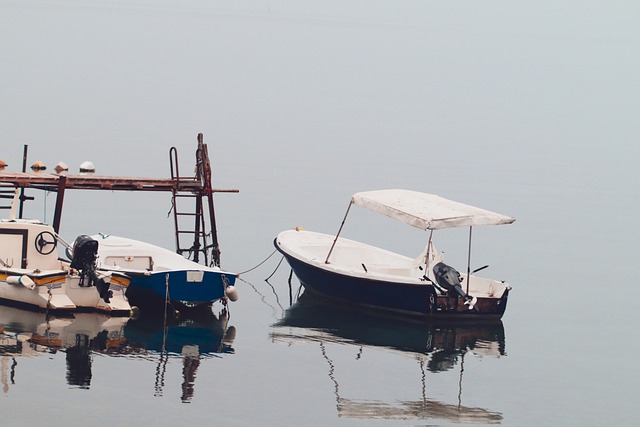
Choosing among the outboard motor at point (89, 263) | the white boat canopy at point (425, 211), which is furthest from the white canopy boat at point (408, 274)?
the outboard motor at point (89, 263)

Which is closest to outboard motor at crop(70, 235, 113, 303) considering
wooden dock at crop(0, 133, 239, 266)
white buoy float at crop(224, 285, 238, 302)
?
white buoy float at crop(224, 285, 238, 302)

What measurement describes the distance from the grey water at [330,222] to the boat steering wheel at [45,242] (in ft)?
6.33

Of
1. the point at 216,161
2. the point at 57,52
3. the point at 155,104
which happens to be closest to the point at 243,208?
the point at 216,161

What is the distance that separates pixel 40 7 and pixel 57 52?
7549 cm

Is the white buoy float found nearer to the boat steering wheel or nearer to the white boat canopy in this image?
the boat steering wheel

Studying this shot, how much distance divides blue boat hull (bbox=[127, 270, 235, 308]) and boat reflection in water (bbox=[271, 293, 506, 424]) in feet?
6.16

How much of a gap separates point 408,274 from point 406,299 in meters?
2.86

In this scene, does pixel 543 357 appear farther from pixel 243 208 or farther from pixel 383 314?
pixel 243 208

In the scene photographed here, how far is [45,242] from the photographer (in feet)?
94.0

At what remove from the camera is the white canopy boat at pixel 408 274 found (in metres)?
29.9

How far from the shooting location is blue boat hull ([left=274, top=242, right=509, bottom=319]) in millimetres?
29875

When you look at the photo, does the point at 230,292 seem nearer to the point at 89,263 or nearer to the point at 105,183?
the point at 89,263

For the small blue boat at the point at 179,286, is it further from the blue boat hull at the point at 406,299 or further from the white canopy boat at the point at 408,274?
the white canopy boat at the point at 408,274

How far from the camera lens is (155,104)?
94.6 m
